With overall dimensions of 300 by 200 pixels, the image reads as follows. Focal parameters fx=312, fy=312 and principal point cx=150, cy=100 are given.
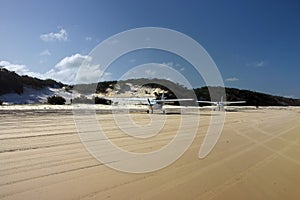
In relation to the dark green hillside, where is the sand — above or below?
below

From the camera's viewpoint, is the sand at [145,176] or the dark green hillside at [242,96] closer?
the sand at [145,176]

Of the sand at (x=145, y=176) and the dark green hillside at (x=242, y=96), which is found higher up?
the dark green hillside at (x=242, y=96)

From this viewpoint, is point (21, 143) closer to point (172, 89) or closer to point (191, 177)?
point (191, 177)

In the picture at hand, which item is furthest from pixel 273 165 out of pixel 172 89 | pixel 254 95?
pixel 254 95

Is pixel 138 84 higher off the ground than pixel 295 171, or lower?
higher

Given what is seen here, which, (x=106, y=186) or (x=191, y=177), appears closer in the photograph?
(x=106, y=186)

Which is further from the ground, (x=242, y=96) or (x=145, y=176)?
(x=242, y=96)

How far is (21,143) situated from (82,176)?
13.3 ft

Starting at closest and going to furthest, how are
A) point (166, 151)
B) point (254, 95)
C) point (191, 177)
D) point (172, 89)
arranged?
1. point (191, 177)
2. point (166, 151)
3. point (172, 89)
4. point (254, 95)

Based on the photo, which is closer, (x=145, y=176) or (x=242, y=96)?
(x=145, y=176)

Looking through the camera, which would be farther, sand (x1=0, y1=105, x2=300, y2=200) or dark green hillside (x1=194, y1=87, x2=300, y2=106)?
dark green hillside (x1=194, y1=87, x2=300, y2=106)

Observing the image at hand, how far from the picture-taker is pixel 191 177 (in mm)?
5777

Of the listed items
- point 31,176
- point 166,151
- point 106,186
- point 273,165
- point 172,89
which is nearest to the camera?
point 106,186

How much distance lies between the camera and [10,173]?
554 centimetres
